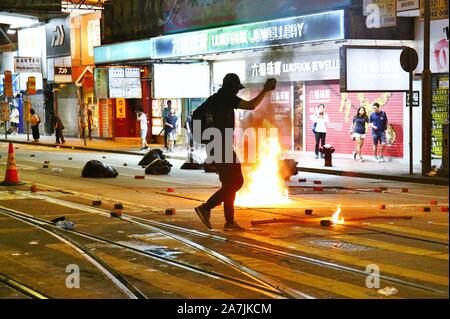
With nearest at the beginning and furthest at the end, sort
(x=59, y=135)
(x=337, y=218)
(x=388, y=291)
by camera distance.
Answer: (x=388, y=291) → (x=337, y=218) → (x=59, y=135)

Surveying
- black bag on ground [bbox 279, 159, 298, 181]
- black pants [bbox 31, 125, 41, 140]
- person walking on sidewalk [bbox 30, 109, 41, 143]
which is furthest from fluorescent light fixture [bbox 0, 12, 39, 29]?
black bag on ground [bbox 279, 159, 298, 181]

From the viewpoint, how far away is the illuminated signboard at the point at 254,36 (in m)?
24.2

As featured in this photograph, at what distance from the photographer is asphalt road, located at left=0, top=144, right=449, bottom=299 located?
7617mm

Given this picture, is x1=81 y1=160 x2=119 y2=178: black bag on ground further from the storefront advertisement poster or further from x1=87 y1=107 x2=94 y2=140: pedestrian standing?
x1=87 y1=107 x2=94 y2=140: pedestrian standing

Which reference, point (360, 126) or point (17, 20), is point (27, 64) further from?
point (360, 126)

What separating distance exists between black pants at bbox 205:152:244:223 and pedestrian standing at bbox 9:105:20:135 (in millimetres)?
43794

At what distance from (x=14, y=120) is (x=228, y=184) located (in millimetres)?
44287

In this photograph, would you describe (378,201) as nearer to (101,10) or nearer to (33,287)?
(33,287)

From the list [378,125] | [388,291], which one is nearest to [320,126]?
[378,125]

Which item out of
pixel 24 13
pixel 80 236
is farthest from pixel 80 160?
pixel 24 13

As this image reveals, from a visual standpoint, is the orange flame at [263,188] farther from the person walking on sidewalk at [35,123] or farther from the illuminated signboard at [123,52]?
the person walking on sidewalk at [35,123]

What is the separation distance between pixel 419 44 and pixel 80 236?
16.2 m

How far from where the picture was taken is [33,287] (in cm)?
776

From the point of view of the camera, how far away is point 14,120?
173 feet
